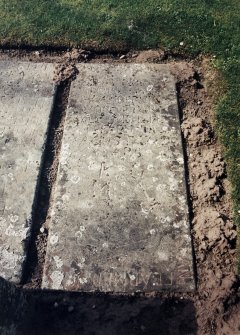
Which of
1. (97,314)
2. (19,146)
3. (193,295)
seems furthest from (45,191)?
(193,295)

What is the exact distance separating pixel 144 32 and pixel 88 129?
206 centimetres

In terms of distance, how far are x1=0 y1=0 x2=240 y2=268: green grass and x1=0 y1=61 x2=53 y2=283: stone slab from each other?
735 millimetres

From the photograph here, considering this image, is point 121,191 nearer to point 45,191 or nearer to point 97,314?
point 45,191

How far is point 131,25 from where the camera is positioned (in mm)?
6020

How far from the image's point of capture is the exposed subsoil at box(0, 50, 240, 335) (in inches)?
140

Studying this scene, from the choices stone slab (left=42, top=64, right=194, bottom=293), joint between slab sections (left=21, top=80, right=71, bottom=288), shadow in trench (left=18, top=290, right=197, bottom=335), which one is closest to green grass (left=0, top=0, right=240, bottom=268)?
stone slab (left=42, top=64, right=194, bottom=293)

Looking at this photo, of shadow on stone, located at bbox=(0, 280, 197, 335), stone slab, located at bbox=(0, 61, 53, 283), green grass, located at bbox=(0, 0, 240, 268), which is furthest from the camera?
green grass, located at bbox=(0, 0, 240, 268)

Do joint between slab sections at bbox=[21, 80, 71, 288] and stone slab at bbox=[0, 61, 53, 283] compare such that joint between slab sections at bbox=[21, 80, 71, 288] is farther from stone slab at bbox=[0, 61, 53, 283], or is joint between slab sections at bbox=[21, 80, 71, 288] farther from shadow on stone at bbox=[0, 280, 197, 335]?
shadow on stone at bbox=[0, 280, 197, 335]

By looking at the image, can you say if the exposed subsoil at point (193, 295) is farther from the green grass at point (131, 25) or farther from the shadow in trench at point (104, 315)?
the green grass at point (131, 25)

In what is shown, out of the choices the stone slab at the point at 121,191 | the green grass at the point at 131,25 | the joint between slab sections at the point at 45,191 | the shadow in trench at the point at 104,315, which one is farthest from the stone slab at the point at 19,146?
the green grass at the point at 131,25

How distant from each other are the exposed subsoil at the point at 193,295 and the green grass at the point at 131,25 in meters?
1.60

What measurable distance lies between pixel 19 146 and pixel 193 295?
2654mm

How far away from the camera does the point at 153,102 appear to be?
17.0 feet

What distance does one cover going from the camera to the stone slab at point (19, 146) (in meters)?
4.03
